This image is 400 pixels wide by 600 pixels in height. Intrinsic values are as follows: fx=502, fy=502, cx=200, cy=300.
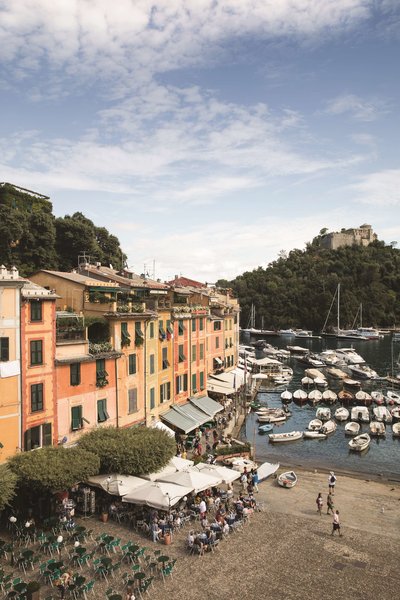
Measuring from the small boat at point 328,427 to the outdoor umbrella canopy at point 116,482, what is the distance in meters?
36.5

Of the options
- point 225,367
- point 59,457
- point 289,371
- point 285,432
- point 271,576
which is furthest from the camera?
point 289,371

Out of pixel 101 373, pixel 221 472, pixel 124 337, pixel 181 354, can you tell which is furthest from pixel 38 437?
pixel 181 354

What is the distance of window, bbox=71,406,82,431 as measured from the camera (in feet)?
115

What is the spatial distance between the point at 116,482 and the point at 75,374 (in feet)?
28.5

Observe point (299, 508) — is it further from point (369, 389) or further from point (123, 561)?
point (369, 389)

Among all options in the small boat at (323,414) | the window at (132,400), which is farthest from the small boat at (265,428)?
the window at (132,400)

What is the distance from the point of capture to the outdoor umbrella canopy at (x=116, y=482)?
29.6 meters

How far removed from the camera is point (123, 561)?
25406mm

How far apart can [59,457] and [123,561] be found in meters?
6.61

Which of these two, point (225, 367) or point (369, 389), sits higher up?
point (225, 367)

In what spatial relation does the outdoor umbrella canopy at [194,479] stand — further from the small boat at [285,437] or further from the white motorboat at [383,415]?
the white motorboat at [383,415]

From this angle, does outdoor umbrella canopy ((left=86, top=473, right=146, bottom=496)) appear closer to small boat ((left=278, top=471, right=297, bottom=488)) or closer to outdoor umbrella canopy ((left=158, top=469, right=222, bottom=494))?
outdoor umbrella canopy ((left=158, top=469, right=222, bottom=494))

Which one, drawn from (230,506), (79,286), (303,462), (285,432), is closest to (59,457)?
(230,506)

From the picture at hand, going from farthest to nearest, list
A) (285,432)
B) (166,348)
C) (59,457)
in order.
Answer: (285,432), (166,348), (59,457)
